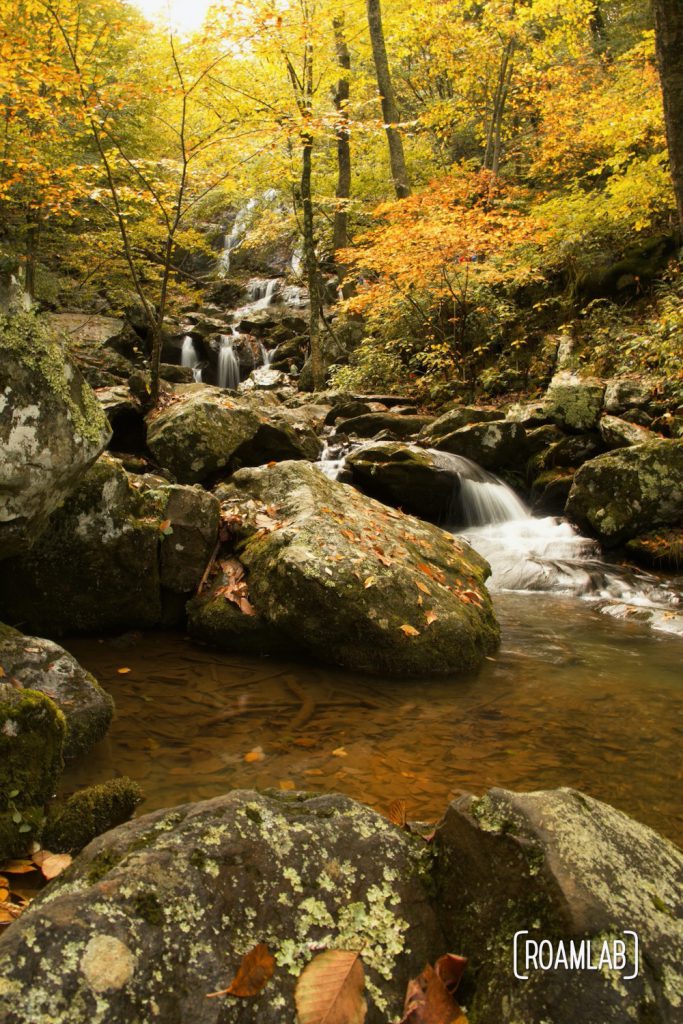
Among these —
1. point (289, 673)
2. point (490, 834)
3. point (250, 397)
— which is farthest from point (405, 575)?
point (250, 397)

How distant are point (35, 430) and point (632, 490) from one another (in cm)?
786

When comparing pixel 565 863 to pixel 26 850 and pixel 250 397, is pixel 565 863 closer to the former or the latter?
pixel 26 850

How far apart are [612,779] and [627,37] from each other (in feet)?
88.4

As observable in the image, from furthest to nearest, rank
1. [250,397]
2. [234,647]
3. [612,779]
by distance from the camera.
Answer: [250,397] < [234,647] < [612,779]

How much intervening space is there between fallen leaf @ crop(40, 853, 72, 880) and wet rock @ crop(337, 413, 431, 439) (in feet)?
36.4

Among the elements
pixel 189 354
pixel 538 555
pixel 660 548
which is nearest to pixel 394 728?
pixel 538 555

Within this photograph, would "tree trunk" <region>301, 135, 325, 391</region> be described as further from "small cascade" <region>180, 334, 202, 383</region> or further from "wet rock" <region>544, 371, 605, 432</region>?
"wet rock" <region>544, 371, 605, 432</region>

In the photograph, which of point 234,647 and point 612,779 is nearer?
point 612,779

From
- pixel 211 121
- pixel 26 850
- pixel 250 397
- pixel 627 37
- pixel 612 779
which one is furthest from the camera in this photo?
pixel 627 37

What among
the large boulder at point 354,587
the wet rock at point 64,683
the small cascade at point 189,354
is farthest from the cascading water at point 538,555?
the small cascade at point 189,354

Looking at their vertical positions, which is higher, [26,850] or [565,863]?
[565,863]

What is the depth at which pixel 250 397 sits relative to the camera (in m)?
15.4

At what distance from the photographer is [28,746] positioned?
2.78m

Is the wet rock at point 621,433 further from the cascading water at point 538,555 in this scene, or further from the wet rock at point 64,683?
the wet rock at point 64,683
